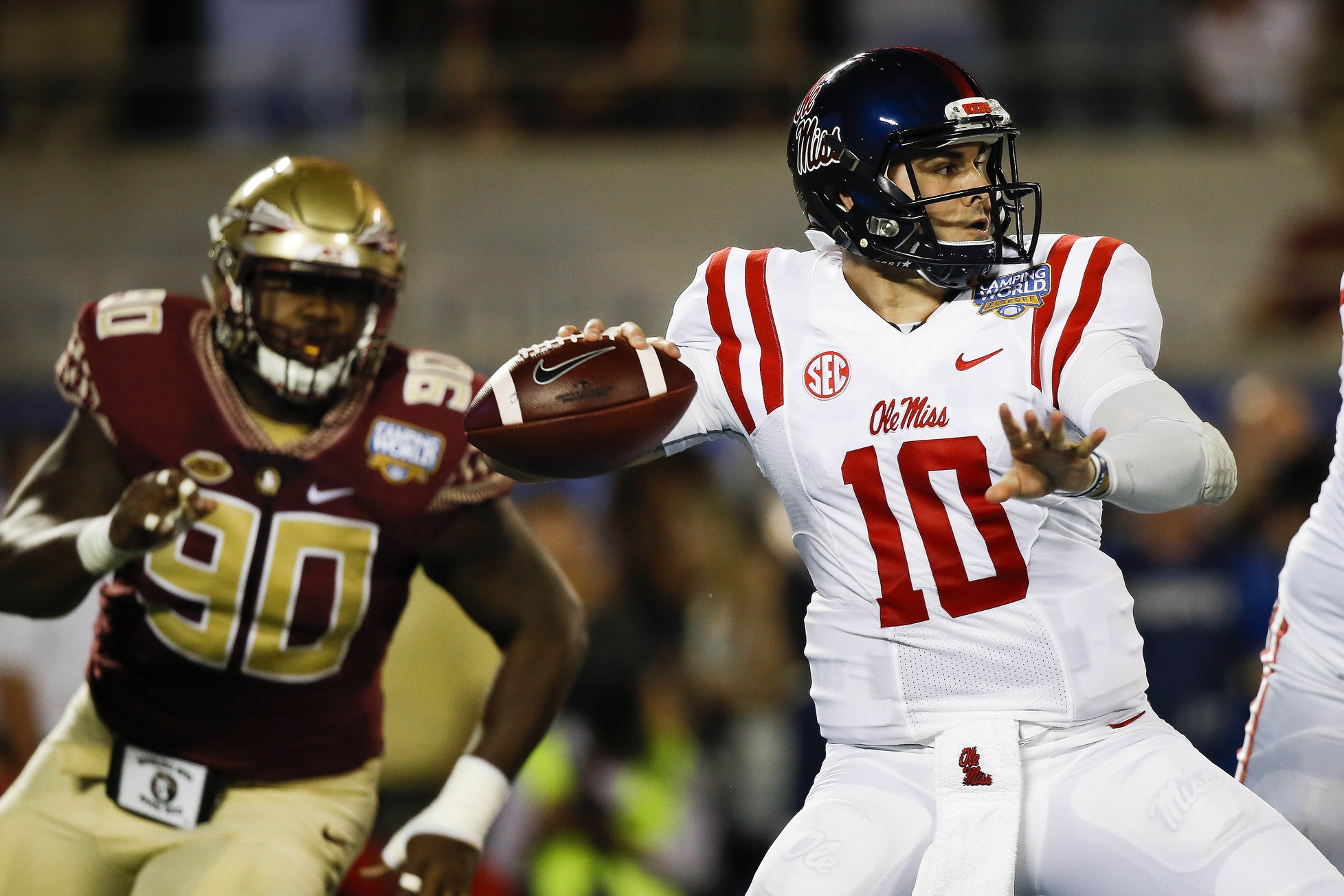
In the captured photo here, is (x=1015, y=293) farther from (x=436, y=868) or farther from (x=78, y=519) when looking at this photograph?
(x=78, y=519)

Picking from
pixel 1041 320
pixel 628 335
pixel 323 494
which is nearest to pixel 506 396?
pixel 628 335

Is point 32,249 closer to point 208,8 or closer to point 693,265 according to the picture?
point 208,8

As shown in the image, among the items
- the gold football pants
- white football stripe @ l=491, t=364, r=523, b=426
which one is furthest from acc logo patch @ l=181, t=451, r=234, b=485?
white football stripe @ l=491, t=364, r=523, b=426

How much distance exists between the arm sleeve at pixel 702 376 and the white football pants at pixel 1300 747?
1.10 meters

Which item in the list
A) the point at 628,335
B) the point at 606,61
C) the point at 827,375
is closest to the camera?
the point at 827,375

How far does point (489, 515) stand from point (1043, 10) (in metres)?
5.34

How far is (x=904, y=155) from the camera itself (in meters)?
2.77

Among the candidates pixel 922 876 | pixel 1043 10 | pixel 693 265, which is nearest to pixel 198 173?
pixel 693 265

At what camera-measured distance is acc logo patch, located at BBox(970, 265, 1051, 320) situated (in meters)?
2.63

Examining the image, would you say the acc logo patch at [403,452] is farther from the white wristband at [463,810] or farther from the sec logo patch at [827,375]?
the sec logo patch at [827,375]

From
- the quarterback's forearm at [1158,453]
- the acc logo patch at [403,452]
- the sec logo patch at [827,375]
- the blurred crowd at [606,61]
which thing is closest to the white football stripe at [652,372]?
the sec logo patch at [827,375]

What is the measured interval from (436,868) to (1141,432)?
146 centimetres

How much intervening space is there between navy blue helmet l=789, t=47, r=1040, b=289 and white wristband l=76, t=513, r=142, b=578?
52.5 inches

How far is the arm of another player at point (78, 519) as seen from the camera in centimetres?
278
